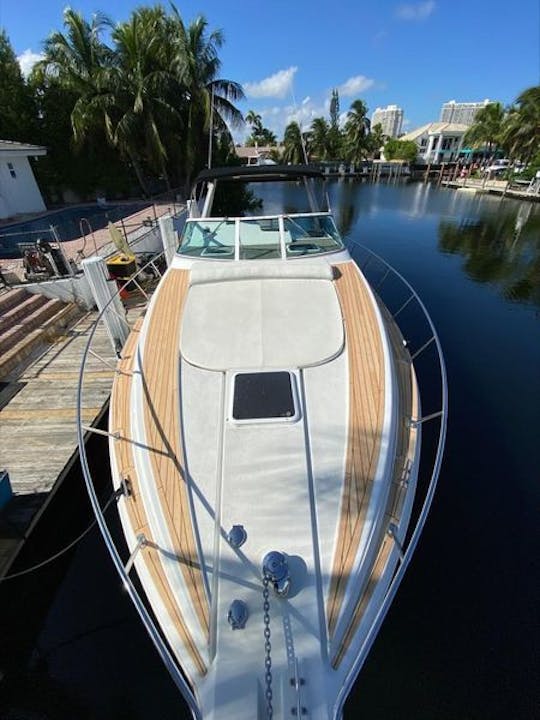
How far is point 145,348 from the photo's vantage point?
3432mm

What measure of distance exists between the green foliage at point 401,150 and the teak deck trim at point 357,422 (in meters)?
69.0

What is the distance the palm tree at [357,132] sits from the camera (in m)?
49.7

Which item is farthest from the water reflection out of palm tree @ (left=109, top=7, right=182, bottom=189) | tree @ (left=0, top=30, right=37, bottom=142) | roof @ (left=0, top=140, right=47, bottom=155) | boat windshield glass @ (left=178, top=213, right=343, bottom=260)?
tree @ (left=0, top=30, right=37, bottom=142)

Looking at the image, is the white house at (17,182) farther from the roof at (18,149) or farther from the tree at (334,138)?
the tree at (334,138)

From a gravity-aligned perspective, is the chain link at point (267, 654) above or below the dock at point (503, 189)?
above

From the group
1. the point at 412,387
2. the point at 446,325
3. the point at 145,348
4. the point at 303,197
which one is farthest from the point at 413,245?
the point at 145,348

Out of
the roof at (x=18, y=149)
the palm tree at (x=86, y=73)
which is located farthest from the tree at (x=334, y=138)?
the roof at (x=18, y=149)

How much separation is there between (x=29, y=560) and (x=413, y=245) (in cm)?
1682

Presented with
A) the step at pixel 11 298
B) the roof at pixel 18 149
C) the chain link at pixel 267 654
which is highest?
the roof at pixel 18 149

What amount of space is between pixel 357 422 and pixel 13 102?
80.4 feet

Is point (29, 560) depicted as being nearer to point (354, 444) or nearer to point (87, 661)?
point (87, 661)

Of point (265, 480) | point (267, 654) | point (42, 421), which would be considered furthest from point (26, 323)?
point (267, 654)

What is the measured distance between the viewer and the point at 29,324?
23.0 ft

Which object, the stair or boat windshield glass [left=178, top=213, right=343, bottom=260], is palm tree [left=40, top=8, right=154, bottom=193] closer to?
the stair
